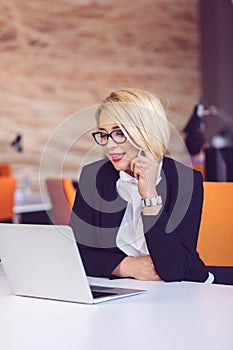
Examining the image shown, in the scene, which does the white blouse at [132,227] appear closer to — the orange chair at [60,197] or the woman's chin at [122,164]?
the woman's chin at [122,164]

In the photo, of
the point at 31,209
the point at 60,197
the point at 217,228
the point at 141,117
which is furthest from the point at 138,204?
Result: the point at 31,209

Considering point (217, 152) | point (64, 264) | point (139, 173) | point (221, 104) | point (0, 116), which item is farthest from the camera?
point (221, 104)

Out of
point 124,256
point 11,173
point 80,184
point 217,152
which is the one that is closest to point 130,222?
point 124,256

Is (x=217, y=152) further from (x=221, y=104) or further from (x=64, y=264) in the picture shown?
(x=221, y=104)

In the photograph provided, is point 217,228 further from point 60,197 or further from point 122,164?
point 60,197

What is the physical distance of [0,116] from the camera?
834 cm

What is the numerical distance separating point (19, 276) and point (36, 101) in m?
6.72

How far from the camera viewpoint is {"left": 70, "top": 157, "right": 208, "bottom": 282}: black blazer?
2227 millimetres

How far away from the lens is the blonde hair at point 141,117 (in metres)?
2.17

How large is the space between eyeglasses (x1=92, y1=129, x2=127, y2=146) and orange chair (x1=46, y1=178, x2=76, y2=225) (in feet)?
6.98

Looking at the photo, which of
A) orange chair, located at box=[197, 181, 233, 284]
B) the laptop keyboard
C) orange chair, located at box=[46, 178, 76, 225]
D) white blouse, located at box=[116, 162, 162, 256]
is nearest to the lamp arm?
orange chair, located at box=[46, 178, 76, 225]

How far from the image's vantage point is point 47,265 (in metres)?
1.92

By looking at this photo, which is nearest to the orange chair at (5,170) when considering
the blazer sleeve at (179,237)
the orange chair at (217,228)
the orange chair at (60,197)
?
the orange chair at (60,197)

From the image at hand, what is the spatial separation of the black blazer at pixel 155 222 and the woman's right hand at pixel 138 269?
0.02m
